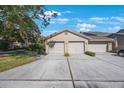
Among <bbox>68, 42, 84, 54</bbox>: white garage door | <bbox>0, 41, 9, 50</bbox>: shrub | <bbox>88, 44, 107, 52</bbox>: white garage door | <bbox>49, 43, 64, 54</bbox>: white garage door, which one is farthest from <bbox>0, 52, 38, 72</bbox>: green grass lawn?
<bbox>0, 41, 9, 50</bbox>: shrub

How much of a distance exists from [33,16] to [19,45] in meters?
25.5

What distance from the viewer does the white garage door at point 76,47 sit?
32781mm

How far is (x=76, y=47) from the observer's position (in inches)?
1296

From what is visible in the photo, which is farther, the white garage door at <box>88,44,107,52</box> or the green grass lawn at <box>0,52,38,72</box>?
the white garage door at <box>88,44,107,52</box>

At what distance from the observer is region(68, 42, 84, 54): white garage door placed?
1291 inches

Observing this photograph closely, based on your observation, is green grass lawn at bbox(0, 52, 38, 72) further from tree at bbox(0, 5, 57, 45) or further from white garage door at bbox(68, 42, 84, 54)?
white garage door at bbox(68, 42, 84, 54)

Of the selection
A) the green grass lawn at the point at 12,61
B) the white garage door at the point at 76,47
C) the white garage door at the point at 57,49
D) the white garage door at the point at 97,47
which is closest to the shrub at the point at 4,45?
the white garage door at the point at 57,49

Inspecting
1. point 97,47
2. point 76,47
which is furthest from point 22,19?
point 97,47

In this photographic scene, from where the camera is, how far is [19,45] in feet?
170

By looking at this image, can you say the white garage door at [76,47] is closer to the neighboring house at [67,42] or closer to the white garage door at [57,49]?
the neighboring house at [67,42]

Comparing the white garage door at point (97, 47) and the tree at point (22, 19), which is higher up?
the tree at point (22, 19)
